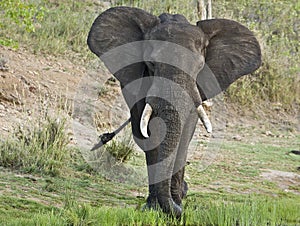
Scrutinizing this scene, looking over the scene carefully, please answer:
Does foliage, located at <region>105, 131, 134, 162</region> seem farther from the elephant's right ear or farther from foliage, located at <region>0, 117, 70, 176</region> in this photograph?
the elephant's right ear

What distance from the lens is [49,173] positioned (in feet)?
22.3

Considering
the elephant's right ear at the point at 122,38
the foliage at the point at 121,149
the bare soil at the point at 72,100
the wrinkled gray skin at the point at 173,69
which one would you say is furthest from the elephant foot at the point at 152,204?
the bare soil at the point at 72,100

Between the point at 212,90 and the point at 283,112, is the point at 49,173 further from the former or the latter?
the point at 283,112

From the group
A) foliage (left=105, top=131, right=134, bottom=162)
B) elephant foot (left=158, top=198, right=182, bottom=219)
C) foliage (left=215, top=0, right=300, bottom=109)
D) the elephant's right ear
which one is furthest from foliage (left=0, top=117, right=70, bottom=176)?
foliage (left=215, top=0, right=300, bottom=109)

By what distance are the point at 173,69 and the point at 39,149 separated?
2.92 m

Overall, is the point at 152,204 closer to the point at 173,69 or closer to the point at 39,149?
the point at 173,69

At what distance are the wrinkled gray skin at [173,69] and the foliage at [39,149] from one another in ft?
5.31

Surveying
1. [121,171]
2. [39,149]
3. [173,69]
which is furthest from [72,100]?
[173,69]

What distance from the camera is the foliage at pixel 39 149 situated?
6.86 meters

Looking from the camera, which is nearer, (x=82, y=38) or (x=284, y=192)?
(x=284, y=192)

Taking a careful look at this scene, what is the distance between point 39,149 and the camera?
7043mm

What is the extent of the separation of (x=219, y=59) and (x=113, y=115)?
6.64m

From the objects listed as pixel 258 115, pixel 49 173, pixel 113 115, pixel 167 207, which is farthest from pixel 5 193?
pixel 258 115

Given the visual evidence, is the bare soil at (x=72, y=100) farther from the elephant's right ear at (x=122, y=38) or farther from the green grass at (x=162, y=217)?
the green grass at (x=162, y=217)
